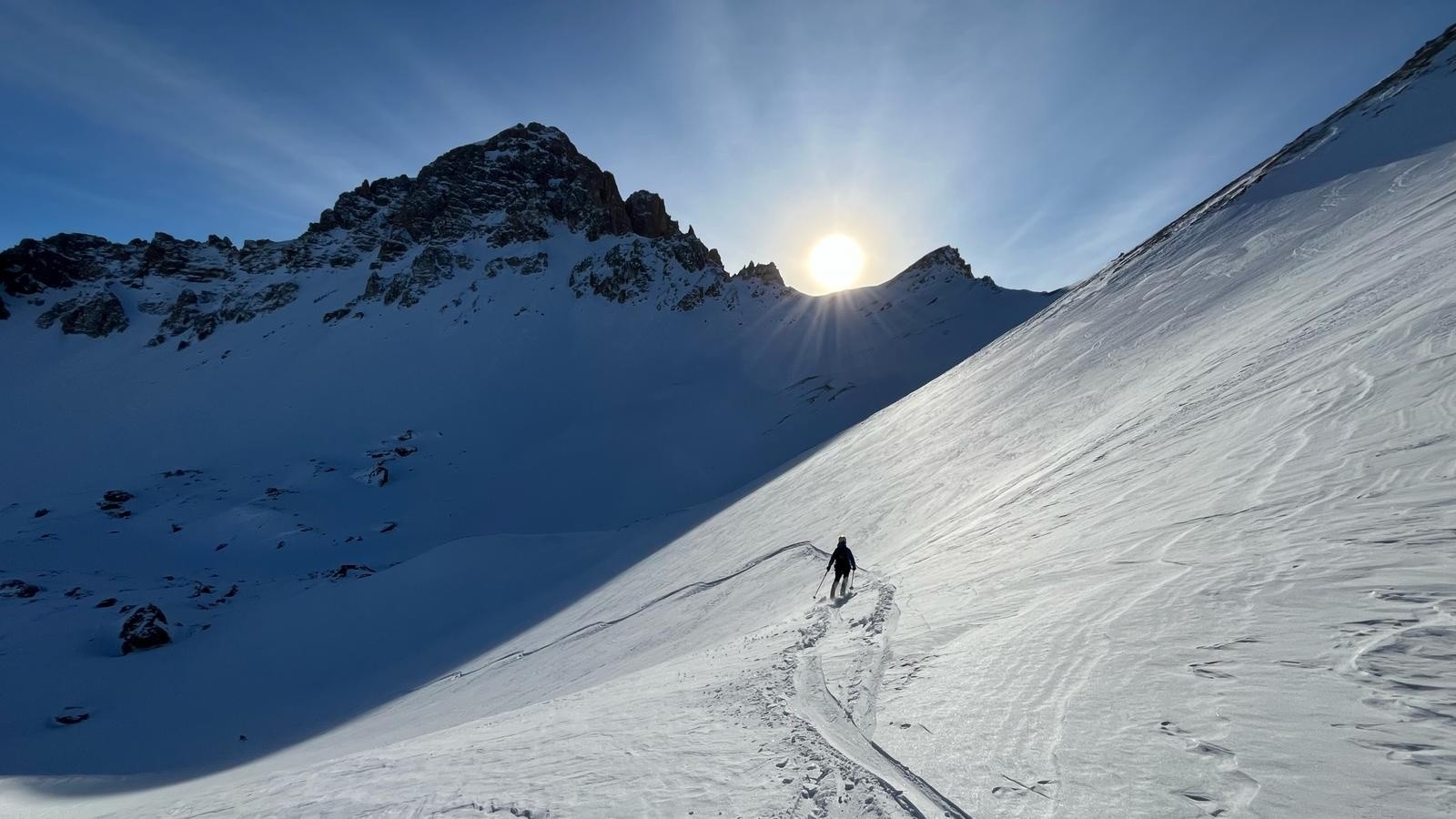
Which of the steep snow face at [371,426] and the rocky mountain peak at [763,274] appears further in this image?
the rocky mountain peak at [763,274]

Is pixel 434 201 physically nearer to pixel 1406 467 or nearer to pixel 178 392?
pixel 178 392

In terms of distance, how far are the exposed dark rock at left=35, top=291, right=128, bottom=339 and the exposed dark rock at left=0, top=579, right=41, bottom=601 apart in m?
77.4

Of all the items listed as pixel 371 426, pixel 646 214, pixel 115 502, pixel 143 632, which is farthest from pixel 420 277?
pixel 143 632

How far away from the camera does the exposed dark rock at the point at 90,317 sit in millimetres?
84562

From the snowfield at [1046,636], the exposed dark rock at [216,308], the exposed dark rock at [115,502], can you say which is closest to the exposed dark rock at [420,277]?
the exposed dark rock at [216,308]

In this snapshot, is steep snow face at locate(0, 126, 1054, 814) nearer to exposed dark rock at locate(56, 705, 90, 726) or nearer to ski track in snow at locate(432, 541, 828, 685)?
exposed dark rock at locate(56, 705, 90, 726)

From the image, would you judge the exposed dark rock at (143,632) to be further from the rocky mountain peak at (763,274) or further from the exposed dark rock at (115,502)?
the rocky mountain peak at (763,274)

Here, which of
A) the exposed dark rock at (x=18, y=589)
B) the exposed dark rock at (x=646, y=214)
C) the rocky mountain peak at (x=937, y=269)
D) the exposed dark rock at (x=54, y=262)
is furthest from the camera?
the exposed dark rock at (x=646, y=214)

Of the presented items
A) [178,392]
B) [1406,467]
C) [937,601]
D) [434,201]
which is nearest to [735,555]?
[937,601]

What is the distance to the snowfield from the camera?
3.68 m

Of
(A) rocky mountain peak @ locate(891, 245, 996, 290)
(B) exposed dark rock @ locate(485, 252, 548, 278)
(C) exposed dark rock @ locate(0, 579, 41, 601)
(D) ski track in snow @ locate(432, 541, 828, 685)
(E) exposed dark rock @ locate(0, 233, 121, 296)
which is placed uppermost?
(E) exposed dark rock @ locate(0, 233, 121, 296)

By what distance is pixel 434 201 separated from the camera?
9744cm

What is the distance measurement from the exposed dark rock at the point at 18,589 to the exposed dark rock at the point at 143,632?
1095cm

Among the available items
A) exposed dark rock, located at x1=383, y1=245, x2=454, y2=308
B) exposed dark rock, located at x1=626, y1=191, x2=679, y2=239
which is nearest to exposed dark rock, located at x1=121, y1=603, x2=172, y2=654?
exposed dark rock, located at x1=383, y1=245, x2=454, y2=308
